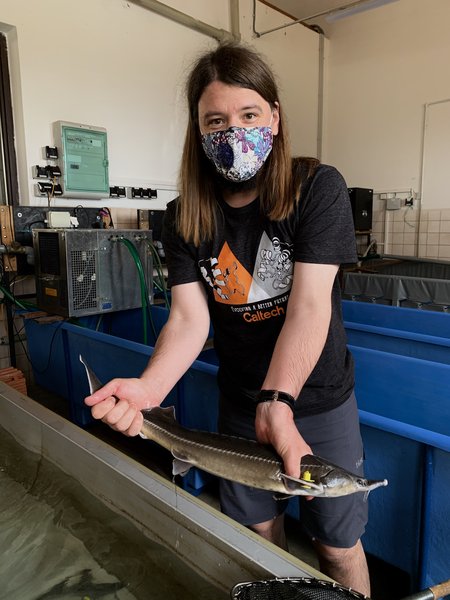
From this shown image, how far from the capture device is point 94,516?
125 cm

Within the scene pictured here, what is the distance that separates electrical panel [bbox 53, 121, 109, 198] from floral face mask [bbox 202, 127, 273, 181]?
2.69 m

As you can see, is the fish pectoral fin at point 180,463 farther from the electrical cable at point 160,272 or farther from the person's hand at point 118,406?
the electrical cable at point 160,272

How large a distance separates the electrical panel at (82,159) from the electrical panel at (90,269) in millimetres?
713

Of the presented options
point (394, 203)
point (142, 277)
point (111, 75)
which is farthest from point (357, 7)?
point (142, 277)

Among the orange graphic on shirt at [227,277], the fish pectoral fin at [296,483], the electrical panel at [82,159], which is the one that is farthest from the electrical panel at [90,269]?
the fish pectoral fin at [296,483]

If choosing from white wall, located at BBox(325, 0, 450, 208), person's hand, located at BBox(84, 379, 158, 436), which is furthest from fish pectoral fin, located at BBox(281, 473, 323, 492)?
A: white wall, located at BBox(325, 0, 450, 208)

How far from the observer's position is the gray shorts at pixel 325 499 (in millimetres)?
1109

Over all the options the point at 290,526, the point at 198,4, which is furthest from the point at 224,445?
the point at 198,4

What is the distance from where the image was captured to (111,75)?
3809 mm

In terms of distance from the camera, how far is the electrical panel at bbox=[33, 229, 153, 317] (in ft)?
9.16

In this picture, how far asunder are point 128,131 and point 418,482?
362 cm

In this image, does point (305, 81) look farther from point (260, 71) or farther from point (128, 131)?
point (260, 71)

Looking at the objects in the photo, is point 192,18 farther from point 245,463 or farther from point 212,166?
point 245,463

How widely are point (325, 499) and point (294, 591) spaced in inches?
15.3
